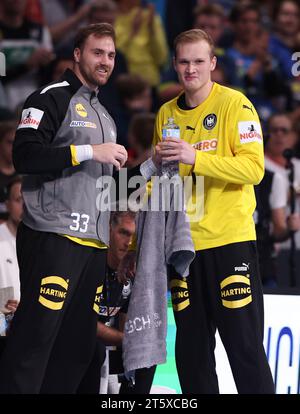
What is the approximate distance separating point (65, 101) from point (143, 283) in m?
1.01

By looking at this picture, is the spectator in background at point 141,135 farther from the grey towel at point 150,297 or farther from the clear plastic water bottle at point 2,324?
the grey towel at point 150,297

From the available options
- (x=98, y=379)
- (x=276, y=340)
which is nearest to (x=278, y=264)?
(x=276, y=340)

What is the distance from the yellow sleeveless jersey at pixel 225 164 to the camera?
486 centimetres

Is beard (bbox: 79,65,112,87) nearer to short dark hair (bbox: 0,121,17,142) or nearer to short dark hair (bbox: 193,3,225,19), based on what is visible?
short dark hair (bbox: 0,121,17,142)

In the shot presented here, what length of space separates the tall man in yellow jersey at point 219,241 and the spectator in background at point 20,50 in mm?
4110

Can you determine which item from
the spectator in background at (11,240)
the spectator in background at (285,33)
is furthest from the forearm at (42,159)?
the spectator in background at (285,33)

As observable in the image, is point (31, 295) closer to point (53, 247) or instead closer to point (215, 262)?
point (53, 247)

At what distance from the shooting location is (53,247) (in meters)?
4.78

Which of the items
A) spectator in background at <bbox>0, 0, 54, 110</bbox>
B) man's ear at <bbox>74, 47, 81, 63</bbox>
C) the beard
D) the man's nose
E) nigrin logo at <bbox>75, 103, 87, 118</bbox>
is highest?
spectator in background at <bbox>0, 0, 54, 110</bbox>

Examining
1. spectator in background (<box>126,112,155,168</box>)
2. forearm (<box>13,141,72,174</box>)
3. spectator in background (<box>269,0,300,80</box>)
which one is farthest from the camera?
spectator in background (<box>269,0,300,80</box>)

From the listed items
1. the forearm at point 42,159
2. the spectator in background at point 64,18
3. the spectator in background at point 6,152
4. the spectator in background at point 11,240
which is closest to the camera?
the forearm at point 42,159

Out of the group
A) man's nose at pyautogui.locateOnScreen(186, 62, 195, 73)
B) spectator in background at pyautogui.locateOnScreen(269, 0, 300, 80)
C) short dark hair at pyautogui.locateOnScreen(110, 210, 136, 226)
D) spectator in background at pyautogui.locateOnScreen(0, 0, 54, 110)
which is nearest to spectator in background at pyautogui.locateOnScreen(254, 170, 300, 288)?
short dark hair at pyautogui.locateOnScreen(110, 210, 136, 226)

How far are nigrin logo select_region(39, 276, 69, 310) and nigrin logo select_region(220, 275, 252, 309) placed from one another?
793 millimetres

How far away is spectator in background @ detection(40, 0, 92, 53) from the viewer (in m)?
9.55
